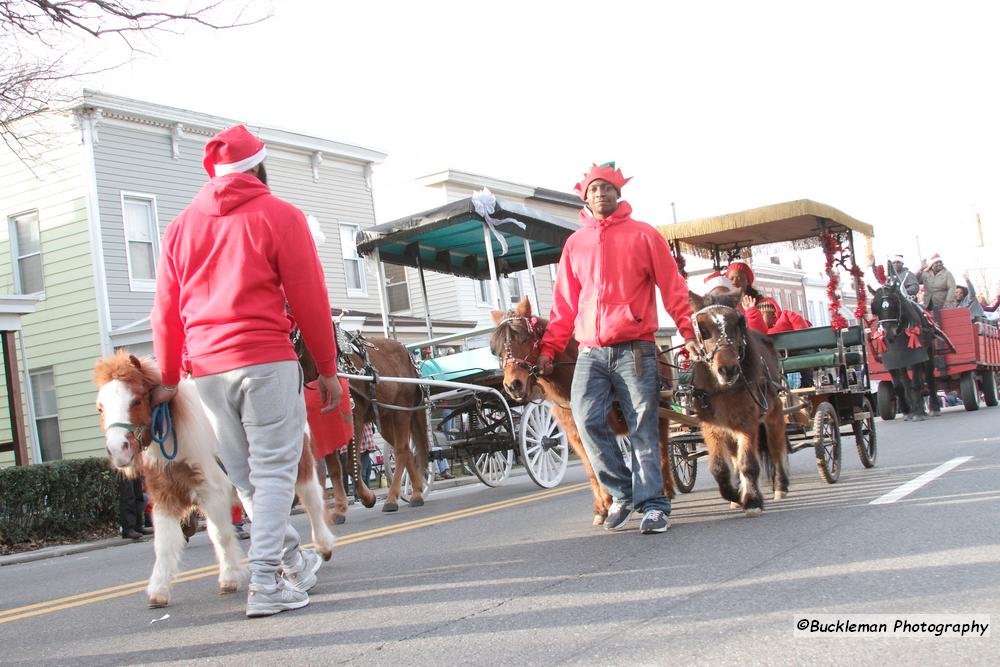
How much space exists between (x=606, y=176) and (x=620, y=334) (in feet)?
3.58

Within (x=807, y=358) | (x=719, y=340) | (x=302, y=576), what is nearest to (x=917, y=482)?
(x=719, y=340)

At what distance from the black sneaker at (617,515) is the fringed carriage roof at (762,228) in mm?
6343

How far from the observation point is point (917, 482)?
8281mm

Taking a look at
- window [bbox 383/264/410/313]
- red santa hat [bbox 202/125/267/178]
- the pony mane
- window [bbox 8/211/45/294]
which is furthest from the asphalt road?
window [bbox 383/264/410/313]

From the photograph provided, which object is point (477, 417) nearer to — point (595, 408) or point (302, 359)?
point (595, 408)

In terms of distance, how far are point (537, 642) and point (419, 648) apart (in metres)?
0.49

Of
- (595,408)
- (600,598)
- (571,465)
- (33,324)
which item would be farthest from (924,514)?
(33,324)

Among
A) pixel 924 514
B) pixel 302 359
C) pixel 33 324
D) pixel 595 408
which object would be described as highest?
pixel 33 324

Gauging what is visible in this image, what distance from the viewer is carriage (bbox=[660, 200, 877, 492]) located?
8992 mm

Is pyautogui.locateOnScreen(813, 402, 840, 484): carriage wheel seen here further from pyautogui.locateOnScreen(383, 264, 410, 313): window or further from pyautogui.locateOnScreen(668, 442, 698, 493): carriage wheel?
pyautogui.locateOnScreen(383, 264, 410, 313): window

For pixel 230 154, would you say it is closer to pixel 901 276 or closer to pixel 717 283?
pixel 717 283

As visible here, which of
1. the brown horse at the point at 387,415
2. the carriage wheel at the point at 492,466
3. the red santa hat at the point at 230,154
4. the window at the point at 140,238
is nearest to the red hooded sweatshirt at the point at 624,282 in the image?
the red santa hat at the point at 230,154

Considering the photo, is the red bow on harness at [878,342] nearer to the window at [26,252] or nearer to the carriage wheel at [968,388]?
the carriage wheel at [968,388]

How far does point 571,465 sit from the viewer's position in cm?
1845
